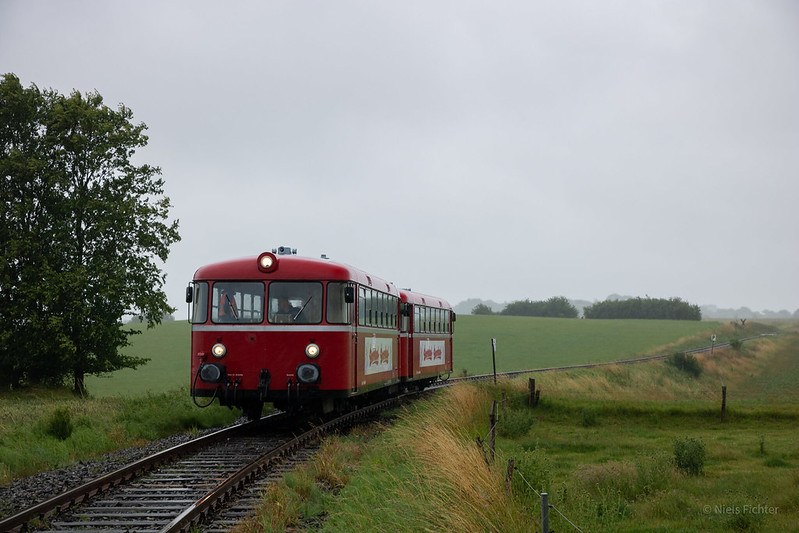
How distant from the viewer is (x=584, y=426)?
794 inches

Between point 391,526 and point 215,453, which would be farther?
point 215,453

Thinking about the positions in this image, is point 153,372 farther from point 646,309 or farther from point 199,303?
point 646,309

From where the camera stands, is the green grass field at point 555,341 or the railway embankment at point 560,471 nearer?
the railway embankment at point 560,471

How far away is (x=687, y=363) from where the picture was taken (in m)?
47.3

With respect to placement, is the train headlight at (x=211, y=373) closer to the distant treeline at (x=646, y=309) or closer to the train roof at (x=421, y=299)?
the train roof at (x=421, y=299)

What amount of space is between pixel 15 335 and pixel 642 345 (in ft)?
174

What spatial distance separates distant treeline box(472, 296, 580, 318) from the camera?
408 feet

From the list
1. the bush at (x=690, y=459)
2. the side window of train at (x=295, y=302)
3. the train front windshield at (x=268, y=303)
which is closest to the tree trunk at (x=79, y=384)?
the train front windshield at (x=268, y=303)

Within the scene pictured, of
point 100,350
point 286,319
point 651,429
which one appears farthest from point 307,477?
point 100,350

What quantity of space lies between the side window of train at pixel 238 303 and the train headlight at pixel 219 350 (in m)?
0.46

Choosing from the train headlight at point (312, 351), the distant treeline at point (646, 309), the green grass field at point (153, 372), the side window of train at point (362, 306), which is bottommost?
the green grass field at point (153, 372)

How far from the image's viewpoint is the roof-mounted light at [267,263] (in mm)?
14594

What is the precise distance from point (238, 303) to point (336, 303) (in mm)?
1829

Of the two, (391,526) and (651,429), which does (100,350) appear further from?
(391,526)
